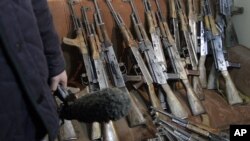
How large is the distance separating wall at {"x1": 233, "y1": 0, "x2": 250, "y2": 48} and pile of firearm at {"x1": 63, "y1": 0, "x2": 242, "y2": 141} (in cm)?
17

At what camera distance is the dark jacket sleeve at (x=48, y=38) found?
102cm

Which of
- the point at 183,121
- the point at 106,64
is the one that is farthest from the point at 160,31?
the point at 183,121

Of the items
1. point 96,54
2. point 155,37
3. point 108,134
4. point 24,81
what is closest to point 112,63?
point 96,54

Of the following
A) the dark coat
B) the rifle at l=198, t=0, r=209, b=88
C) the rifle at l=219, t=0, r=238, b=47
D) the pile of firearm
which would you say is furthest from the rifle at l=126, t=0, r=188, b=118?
the dark coat

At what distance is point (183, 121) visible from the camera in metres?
2.38

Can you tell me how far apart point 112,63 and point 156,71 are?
1.10 ft

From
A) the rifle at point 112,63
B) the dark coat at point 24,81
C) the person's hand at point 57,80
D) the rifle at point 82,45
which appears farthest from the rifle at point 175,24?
the dark coat at point 24,81

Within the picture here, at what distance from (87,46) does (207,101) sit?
0.99m

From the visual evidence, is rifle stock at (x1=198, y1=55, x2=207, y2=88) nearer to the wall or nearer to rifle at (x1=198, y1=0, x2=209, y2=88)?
rifle at (x1=198, y1=0, x2=209, y2=88)

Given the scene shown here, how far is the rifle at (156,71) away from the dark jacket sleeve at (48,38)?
1546 mm

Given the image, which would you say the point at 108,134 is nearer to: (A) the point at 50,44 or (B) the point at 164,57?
(B) the point at 164,57

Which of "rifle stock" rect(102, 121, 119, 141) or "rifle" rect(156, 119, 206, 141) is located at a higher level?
"rifle stock" rect(102, 121, 119, 141)

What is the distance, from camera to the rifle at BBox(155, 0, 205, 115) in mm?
2568

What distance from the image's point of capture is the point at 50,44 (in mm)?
1056
